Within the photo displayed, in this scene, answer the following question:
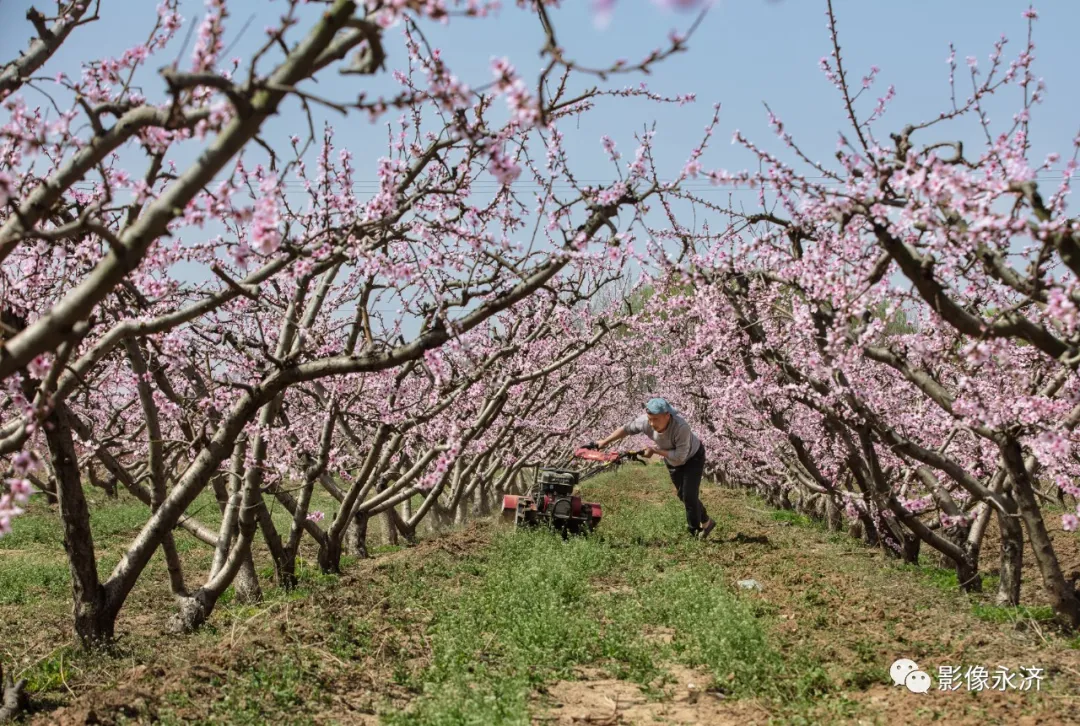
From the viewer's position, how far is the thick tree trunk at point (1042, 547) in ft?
22.3

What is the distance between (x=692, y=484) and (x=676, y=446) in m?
0.57

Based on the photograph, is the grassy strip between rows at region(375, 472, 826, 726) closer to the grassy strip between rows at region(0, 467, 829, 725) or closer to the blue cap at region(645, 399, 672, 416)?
the grassy strip between rows at region(0, 467, 829, 725)

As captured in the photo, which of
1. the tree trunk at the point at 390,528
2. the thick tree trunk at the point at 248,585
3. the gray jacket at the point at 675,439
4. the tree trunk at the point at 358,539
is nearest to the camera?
the thick tree trunk at the point at 248,585

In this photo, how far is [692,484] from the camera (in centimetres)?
1193

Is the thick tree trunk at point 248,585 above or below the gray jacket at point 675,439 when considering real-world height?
below

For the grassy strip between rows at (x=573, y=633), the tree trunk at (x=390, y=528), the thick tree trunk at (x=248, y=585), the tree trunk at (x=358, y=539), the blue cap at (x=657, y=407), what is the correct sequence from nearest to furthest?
the grassy strip between rows at (x=573, y=633) < the thick tree trunk at (x=248, y=585) < the blue cap at (x=657, y=407) < the tree trunk at (x=358, y=539) < the tree trunk at (x=390, y=528)

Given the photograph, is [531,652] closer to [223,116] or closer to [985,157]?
[223,116]

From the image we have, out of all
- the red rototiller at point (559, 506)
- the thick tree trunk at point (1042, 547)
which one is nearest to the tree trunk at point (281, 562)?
the red rototiller at point (559, 506)

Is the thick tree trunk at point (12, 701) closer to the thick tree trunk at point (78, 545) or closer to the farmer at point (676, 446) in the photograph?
the thick tree trunk at point (78, 545)

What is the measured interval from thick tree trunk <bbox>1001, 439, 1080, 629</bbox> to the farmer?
15.7ft

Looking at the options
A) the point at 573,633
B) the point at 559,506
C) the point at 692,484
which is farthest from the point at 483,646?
the point at 559,506

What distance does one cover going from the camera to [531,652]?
606 cm

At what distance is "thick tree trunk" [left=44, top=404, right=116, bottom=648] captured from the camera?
6367mm

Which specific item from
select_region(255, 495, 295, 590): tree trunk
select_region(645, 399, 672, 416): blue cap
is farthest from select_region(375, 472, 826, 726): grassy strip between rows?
select_region(645, 399, 672, 416): blue cap
